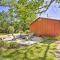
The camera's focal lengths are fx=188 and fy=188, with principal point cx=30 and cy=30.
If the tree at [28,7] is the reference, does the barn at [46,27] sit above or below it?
below

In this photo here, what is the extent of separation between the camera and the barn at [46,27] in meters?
23.6

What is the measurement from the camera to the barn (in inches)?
930

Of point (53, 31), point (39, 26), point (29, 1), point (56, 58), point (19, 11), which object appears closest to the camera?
point (56, 58)

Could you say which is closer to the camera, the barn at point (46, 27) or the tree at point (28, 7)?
the tree at point (28, 7)

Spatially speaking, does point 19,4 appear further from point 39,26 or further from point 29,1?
point 39,26

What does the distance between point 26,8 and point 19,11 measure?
66 centimetres

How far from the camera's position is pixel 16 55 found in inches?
420

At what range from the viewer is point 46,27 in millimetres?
24984

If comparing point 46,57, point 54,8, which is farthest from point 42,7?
point 46,57

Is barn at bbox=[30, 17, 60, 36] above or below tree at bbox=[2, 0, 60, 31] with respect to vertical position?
below

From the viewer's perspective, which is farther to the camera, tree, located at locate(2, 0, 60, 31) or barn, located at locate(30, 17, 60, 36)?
barn, located at locate(30, 17, 60, 36)

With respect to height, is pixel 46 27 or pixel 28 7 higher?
pixel 28 7

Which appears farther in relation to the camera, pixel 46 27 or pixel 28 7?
pixel 46 27

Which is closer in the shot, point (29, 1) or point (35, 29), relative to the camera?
point (29, 1)
